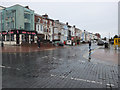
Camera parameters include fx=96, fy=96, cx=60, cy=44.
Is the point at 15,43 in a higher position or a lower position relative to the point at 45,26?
lower

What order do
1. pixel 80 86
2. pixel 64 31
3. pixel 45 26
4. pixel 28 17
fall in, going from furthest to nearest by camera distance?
pixel 64 31, pixel 45 26, pixel 28 17, pixel 80 86

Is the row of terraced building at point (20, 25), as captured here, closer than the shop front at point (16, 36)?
No

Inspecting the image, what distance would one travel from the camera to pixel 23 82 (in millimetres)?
4008

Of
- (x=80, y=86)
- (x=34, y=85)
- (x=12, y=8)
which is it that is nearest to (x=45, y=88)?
(x=34, y=85)

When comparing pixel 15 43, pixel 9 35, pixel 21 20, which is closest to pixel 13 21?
pixel 21 20

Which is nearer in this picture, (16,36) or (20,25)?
(16,36)

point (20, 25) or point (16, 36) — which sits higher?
point (20, 25)

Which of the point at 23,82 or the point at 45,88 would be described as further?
the point at 23,82

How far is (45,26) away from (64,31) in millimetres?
17417

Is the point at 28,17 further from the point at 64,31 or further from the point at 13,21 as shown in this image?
the point at 64,31

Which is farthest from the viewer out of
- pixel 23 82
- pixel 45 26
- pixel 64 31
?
pixel 64 31

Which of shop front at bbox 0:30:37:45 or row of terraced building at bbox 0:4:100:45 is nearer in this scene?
shop front at bbox 0:30:37:45

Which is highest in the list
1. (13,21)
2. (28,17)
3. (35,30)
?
(28,17)

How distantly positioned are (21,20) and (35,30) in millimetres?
5912
